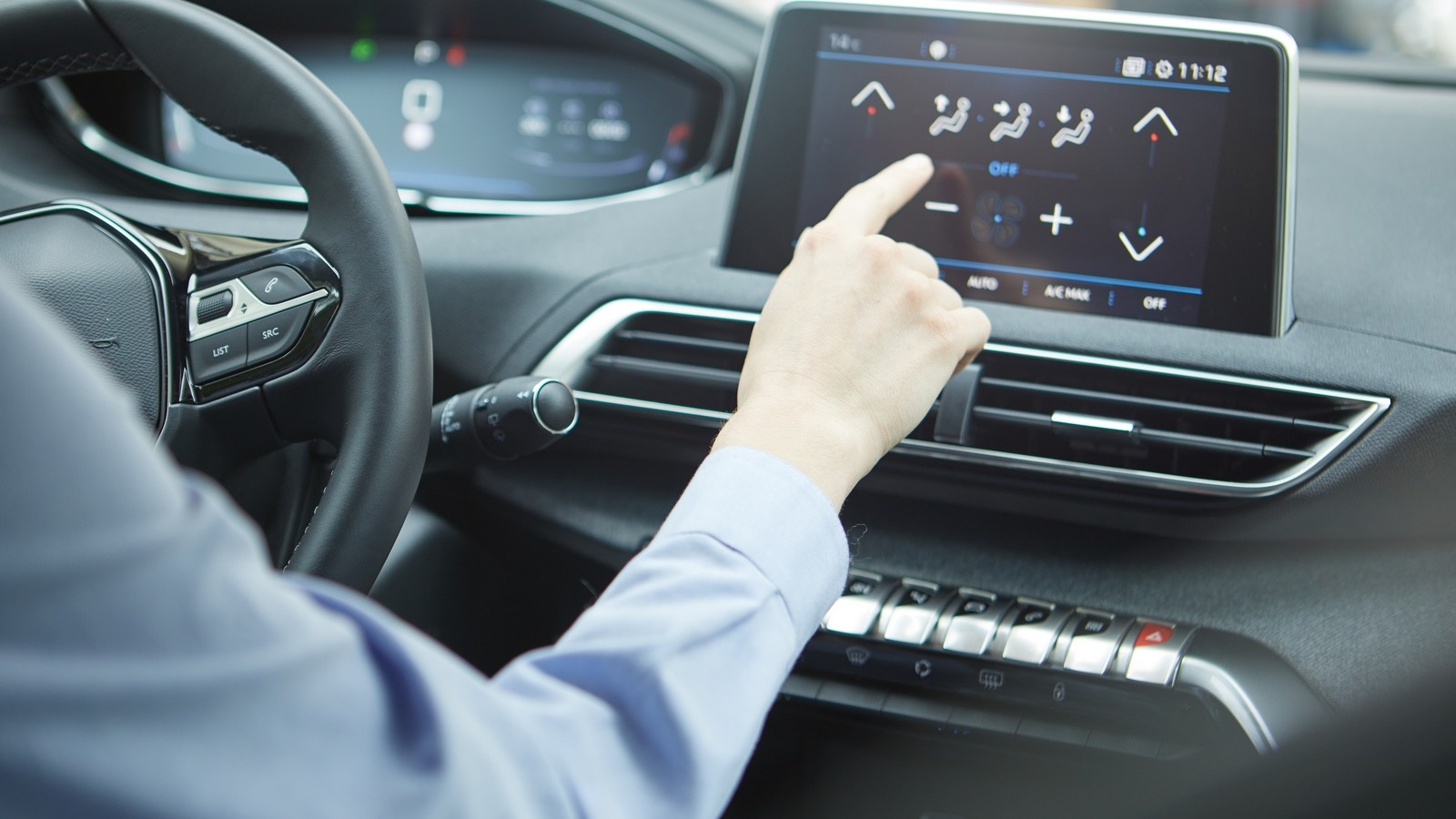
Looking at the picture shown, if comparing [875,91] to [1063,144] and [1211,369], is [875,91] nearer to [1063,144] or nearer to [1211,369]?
[1063,144]

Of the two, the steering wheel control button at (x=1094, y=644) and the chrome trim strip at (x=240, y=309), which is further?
the steering wheel control button at (x=1094, y=644)

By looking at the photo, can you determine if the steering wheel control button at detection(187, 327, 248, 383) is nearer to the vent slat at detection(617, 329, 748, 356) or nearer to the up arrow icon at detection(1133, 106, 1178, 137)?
the vent slat at detection(617, 329, 748, 356)

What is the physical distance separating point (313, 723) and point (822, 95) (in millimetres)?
1014

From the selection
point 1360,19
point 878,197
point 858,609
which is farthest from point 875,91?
point 1360,19

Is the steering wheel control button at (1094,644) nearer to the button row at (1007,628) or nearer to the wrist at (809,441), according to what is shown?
the button row at (1007,628)

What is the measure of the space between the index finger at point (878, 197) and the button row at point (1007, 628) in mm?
381

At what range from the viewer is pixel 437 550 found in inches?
59.6

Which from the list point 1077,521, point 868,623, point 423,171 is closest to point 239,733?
point 868,623

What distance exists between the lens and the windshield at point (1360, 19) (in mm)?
3260

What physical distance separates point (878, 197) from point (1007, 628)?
443 millimetres

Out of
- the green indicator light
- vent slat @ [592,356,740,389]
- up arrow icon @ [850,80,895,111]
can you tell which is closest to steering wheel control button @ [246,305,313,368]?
vent slat @ [592,356,740,389]

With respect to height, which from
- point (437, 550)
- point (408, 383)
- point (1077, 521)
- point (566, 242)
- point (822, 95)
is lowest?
point (437, 550)

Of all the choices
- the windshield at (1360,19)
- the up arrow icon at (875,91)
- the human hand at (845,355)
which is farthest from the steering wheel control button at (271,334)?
the windshield at (1360,19)

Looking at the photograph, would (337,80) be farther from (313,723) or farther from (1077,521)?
(313,723)
